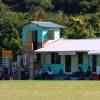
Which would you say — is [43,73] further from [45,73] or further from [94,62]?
[94,62]

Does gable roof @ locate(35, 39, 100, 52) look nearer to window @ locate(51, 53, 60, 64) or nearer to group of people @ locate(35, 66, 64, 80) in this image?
window @ locate(51, 53, 60, 64)

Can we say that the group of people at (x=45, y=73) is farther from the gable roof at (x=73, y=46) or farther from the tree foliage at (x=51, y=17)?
the tree foliage at (x=51, y=17)

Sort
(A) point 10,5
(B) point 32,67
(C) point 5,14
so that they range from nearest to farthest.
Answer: (B) point 32,67, (C) point 5,14, (A) point 10,5

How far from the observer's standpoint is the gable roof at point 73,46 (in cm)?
5216

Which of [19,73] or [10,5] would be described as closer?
[19,73]

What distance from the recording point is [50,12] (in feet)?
291

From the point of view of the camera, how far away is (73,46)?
53.9 m

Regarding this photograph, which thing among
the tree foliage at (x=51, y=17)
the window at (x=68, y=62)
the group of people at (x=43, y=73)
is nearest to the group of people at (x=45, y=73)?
the group of people at (x=43, y=73)

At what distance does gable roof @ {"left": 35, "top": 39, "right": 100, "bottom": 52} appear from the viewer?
52.2 metres

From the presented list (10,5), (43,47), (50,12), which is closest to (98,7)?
(50,12)

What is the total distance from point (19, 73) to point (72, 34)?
1645cm

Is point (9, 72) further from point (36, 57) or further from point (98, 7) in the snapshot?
point (98, 7)

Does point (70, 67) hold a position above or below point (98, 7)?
below

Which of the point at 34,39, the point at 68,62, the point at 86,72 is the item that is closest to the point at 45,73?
the point at 68,62
